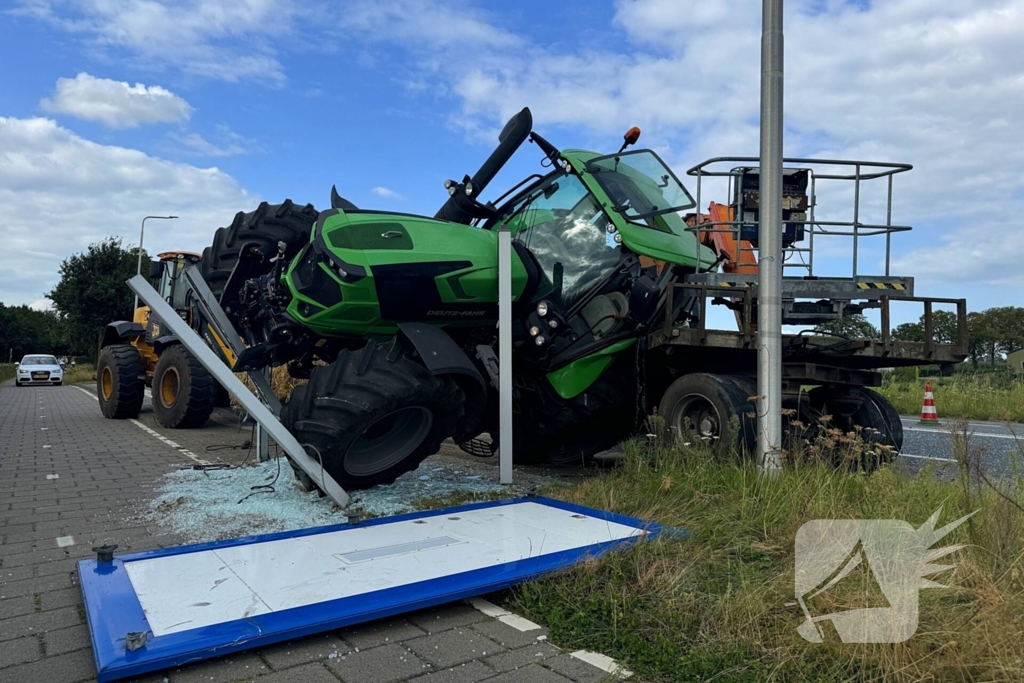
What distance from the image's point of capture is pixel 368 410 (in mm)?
4719

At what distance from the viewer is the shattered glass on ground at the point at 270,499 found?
485 cm

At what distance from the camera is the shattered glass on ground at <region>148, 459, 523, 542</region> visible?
485 cm

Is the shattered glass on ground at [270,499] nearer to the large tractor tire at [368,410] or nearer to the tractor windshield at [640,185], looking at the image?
the large tractor tire at [368,410]

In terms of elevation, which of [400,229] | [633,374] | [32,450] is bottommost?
[32,450]

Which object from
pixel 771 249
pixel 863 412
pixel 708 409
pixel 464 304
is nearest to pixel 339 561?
pixel 464 304

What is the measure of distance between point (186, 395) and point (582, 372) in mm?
7364

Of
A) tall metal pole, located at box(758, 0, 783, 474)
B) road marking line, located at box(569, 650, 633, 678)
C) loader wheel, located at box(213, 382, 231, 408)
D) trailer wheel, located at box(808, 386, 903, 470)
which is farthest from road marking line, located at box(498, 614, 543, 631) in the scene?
loader wheel, located at box(213, 382, 231, 408)

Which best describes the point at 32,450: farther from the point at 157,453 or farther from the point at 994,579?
the point at 994,579

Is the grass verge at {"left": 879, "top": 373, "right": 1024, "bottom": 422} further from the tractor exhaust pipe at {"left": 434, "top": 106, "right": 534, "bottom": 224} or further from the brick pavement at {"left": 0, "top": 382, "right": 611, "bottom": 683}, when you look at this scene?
the brick pavement at {"left": 0, "top": 382, "right": 611, "bottom": 683}

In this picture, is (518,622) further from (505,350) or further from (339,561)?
(505,350)

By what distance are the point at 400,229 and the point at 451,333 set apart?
0.93 meters

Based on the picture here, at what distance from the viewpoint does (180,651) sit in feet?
8.68

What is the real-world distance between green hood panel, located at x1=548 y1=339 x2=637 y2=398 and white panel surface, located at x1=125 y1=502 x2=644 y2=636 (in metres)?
1.36

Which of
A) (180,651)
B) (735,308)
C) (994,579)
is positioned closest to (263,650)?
(180,651)
